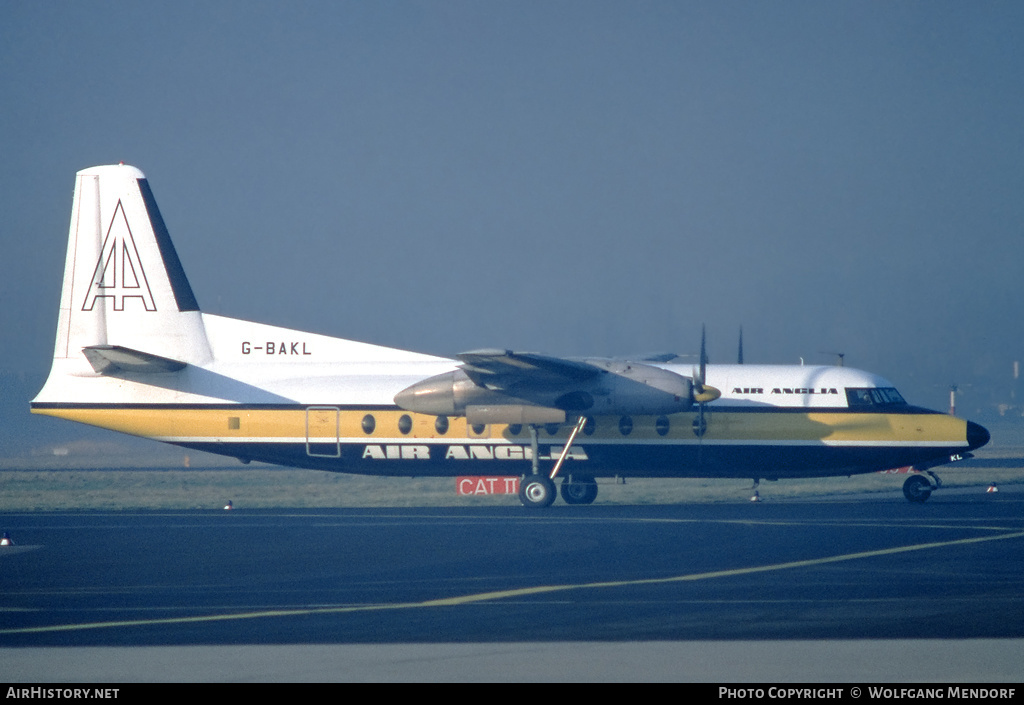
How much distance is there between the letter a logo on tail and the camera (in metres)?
26.1

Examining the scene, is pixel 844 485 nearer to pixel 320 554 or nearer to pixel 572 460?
pixel 572 460

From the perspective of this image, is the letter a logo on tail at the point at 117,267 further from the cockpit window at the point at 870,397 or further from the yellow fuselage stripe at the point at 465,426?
the cockpit window at the point at 870,397

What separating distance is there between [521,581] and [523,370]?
37.1ft

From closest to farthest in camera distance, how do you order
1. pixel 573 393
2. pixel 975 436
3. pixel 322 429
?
pixel 573 393
pixel 975 436
pixel 322 429

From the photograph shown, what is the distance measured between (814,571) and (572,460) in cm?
1238

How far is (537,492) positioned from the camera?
25.3m

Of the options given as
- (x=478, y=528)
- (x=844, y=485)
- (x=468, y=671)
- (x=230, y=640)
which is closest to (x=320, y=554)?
(x=478, y=528)

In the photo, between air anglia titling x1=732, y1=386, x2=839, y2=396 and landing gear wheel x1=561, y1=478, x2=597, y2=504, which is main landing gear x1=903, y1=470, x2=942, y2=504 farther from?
landing gear wheel x1=561, y1=478, x2=597, y2=504

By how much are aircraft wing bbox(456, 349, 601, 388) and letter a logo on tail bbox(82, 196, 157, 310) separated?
8.92 meters

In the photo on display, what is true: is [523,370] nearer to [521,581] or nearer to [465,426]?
[465,426]

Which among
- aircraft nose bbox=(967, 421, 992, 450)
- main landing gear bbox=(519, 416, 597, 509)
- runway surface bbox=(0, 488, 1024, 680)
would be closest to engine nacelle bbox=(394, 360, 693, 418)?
main landing gear bbox=(519, 416, 597, 509)

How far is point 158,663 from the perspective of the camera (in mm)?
8445

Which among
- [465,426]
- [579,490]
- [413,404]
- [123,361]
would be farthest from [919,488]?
[123,361]

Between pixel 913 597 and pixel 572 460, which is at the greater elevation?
pixel 572 460
